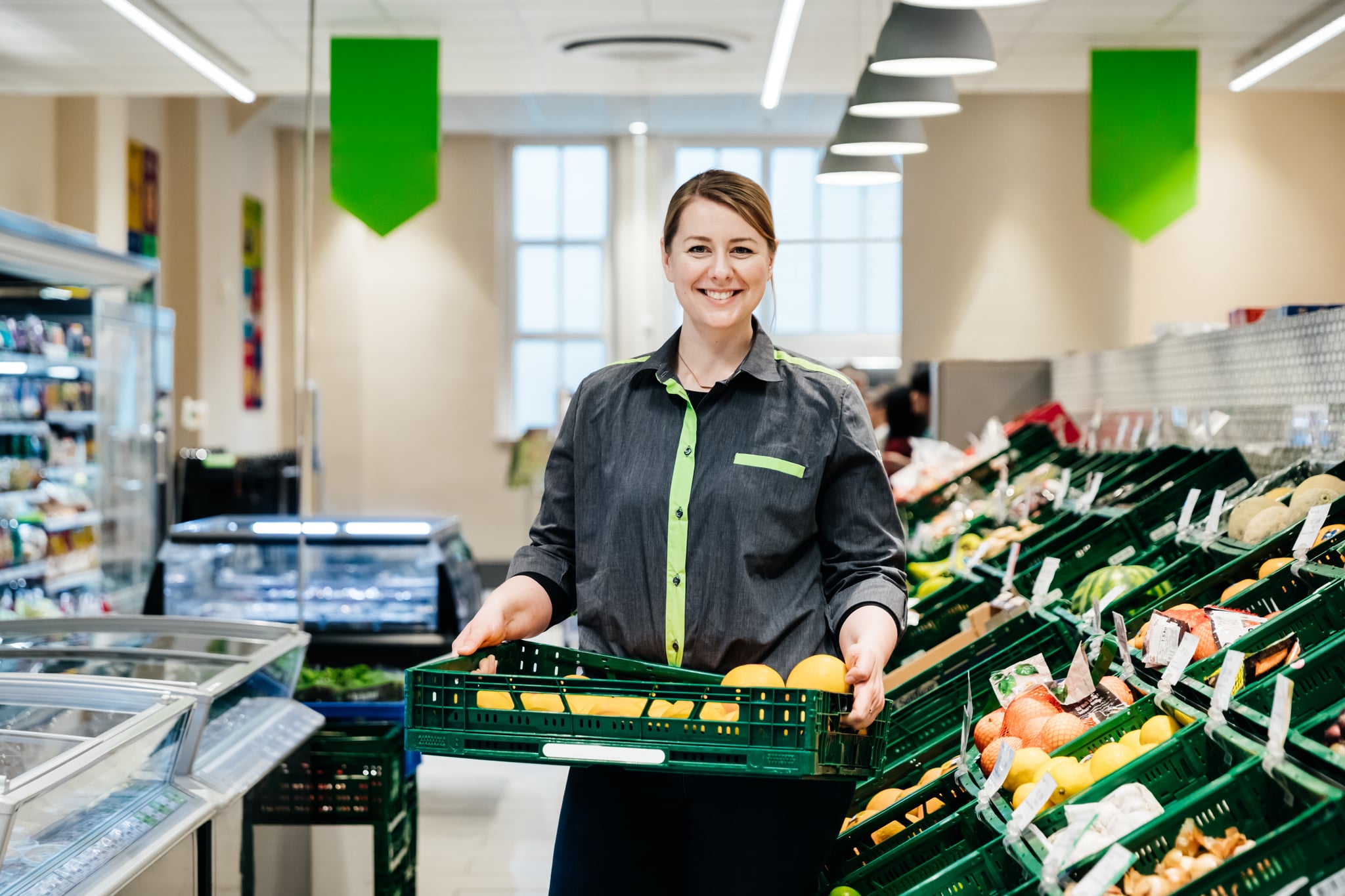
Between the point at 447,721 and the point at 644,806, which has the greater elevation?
the point at 447,721

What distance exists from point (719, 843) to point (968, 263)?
838 centimetres

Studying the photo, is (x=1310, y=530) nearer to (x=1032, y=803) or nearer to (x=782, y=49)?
(x=1032, y=803)

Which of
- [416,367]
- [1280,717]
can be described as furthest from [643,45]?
[416,367]

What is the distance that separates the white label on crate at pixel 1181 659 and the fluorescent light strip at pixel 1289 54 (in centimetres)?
580

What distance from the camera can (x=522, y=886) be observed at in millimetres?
4156

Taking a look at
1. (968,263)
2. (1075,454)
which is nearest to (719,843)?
(1075,454)

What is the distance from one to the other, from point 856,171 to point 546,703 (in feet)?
15.7

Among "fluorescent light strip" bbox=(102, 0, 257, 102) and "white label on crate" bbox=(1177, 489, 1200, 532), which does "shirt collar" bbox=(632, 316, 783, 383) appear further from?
"fluorescent light strip" bbox=(102, 0, 257, 102)

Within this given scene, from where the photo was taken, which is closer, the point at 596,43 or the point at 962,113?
the point at 596,43

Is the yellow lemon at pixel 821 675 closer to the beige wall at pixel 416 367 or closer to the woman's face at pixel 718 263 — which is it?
the woman's face at pixel 718 263

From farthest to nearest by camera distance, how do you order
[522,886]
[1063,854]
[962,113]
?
[962,113] → [522,886] → [1063,854]

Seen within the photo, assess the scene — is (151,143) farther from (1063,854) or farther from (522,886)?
(1063,854)

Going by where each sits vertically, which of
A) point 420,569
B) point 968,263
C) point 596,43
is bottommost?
point 420,569

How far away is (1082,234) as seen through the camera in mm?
9492
